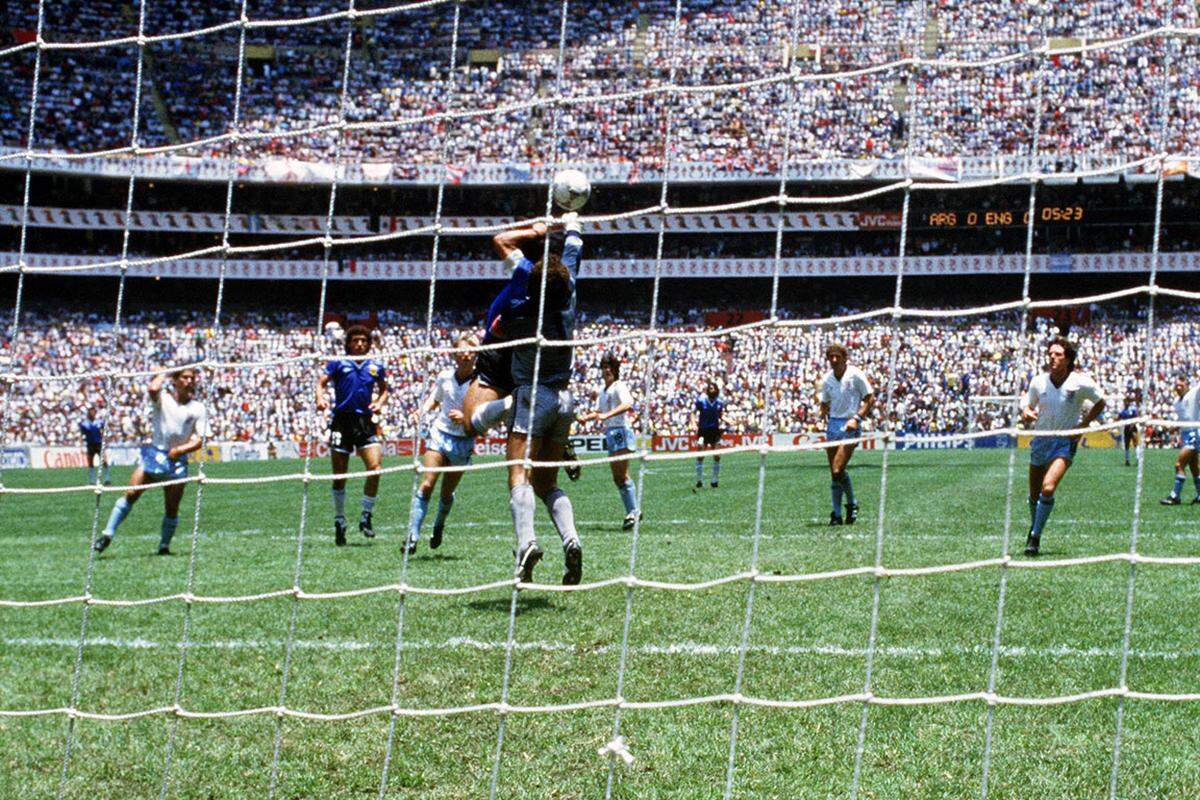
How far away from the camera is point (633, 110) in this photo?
37.3m

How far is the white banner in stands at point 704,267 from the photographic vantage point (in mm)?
36094

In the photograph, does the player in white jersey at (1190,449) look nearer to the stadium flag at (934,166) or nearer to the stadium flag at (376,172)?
the stadium flag at (934,166)

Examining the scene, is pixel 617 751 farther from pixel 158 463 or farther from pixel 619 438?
pixel 619 438

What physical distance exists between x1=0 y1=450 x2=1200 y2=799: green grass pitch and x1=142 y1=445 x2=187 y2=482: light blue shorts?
0.81 metres

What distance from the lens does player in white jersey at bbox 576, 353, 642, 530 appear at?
39.7 ft

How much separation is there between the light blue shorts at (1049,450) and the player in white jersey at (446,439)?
437cm

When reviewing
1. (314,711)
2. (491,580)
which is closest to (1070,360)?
(491,580)

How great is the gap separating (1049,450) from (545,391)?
16.3 ft

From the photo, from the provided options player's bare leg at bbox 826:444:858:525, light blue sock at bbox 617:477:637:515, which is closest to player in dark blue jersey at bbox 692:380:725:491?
player's bare leg at bbox 826:444:858:525

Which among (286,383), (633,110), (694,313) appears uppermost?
(633,110)

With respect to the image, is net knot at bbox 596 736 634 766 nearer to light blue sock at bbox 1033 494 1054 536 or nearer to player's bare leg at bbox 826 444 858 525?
light blue sock at bbox 1033 494 1054 536

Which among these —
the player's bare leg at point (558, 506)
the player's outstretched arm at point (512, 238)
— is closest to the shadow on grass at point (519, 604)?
the player's bare leg at point (558, 506)

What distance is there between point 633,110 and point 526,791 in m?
34.6

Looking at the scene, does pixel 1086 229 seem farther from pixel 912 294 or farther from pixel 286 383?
pixel 286 383
